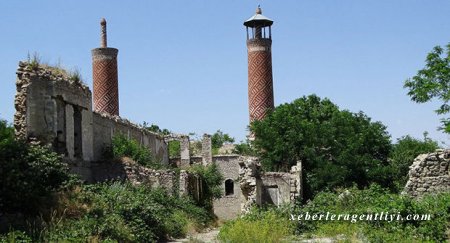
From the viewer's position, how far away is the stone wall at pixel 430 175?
722 inches

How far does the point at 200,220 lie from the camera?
854 inches

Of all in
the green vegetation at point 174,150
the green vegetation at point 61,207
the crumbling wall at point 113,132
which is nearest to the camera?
the green vegetation at point 61,207

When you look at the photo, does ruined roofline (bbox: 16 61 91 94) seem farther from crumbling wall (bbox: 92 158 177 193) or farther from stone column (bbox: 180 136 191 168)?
stone column (bbox: 180 136 191 168)

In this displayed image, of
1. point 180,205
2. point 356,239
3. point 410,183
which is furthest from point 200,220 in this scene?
point 356,239

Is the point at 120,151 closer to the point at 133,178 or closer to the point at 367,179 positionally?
the point at 133,178

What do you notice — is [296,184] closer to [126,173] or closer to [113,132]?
[126,173]

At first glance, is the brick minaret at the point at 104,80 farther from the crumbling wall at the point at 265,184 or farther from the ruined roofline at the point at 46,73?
the ruined roofline at the point at 46,73

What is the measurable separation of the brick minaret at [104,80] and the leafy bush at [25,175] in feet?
64.9

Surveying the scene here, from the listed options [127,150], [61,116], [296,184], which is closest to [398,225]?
[61,116]

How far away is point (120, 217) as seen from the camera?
48.9ft

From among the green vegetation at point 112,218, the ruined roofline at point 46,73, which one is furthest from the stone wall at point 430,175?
the ruined roofline at point 46,73

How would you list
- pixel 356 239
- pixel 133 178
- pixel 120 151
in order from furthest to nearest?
pixel 120 151 < pixel 133 178 < pixel 356 239

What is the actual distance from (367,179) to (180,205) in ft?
33.6

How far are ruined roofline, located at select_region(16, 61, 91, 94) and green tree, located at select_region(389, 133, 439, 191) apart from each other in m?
15.0
